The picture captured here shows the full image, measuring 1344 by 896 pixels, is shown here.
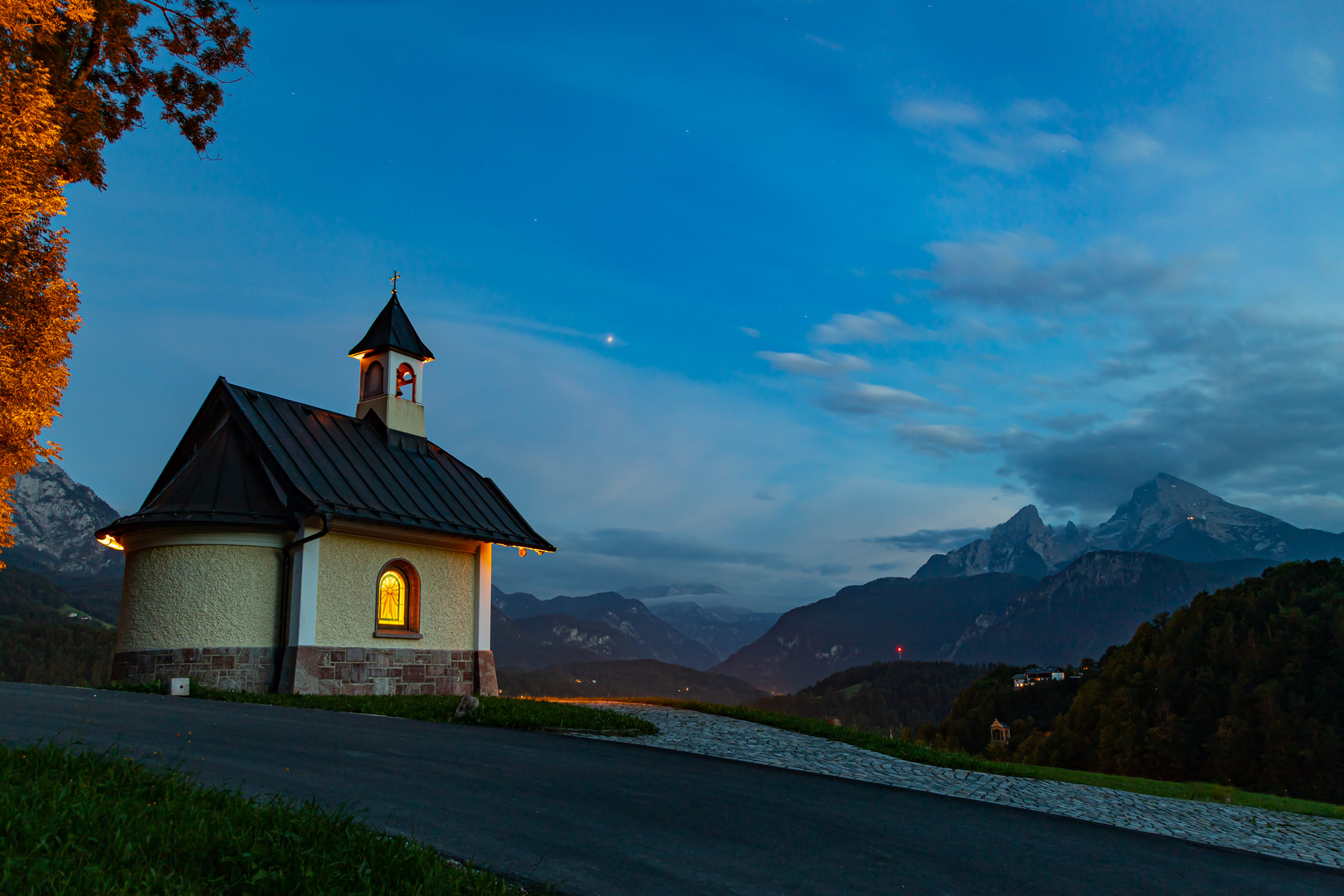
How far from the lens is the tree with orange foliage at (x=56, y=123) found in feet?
42.2

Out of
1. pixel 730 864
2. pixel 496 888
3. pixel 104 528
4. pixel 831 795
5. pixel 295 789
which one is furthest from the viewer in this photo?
pixel 104 528

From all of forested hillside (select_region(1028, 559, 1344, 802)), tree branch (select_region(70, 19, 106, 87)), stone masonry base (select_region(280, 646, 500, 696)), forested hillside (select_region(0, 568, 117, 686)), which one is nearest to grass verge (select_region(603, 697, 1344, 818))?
stone masonry base (select_region(280, 646, 500, 696))

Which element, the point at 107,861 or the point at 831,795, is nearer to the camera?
the point at 107,861

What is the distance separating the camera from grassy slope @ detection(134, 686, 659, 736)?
12.0 m

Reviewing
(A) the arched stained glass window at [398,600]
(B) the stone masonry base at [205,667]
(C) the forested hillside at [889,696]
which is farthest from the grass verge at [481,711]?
(C) the forested hillside at [889,696]

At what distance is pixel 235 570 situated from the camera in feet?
53.0

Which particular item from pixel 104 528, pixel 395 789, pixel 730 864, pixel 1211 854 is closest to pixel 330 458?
pixel 104 528

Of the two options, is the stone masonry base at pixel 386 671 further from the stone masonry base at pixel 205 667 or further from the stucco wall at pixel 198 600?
the stucco wall at pixel 198 600

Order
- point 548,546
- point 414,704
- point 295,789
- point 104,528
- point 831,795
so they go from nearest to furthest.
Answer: point 295,789 < point 831,795 < point 414,704 < point 104,528 < point 548,546

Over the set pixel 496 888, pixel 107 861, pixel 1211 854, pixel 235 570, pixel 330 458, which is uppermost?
pixel 330 458

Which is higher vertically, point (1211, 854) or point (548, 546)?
point (548, 546)

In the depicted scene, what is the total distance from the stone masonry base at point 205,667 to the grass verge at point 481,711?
774 mm

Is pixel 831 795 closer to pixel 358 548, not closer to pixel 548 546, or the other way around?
pixel 358 548

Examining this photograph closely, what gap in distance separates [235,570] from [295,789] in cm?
1107
